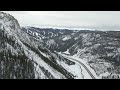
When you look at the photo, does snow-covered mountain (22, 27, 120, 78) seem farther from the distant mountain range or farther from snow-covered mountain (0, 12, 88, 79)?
snow-covered mountain (0, 12, 88, 79)

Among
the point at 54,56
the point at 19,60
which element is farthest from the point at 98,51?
the point at 19,60

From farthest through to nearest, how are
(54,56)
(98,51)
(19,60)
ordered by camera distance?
(98,51) < (54,56) < (19,60)

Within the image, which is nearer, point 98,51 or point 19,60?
point 19,60

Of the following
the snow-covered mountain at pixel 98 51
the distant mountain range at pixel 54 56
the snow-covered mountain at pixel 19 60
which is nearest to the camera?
the snow-covered mountain at pixel 19 60

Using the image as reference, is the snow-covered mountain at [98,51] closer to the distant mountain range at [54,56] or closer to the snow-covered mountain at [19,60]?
the distant mountain range at [54,56]

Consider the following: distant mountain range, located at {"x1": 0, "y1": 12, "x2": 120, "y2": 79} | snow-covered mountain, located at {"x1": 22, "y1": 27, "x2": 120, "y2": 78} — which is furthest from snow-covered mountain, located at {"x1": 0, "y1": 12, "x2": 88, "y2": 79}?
snow-covered mountain, located at {"x1": 22, "y1": 27, "x2": 120, "y2": 78}

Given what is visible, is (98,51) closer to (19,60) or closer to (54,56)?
(54,56)

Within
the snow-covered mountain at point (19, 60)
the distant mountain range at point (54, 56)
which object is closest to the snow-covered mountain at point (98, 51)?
the distant mountain range at point (54, 56)

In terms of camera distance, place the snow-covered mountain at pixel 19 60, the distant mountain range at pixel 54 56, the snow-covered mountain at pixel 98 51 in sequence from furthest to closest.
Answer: the snow-covered mountain at pixel 98 51 < the distant mountain range at pixel 54 56 < the snow-covered mountain at pixel 19 60

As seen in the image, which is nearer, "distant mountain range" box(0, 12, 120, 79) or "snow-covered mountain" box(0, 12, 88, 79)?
"snow-covered mountain" box(0, 12, 88, 79)

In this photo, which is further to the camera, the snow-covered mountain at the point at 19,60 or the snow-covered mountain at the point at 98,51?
the snow-covered mountain at the point at 98,51

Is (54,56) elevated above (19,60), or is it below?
below
